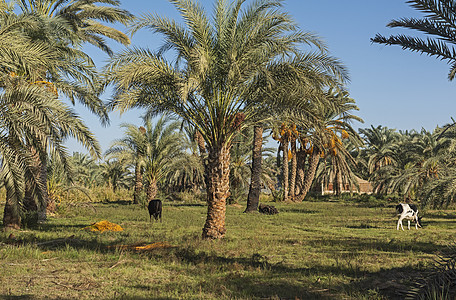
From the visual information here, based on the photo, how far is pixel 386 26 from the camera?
8477mm

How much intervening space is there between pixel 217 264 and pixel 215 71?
6713 millimetres

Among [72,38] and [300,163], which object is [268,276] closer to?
[72,38]

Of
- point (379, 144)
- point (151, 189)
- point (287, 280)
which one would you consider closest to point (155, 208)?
point (151, 189)

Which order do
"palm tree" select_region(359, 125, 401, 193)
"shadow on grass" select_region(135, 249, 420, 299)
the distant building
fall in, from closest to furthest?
"shadow on grass" select_region(135, 249, 420, 299), "palm tree" select_region(359, 125, 401, 193), the distant building

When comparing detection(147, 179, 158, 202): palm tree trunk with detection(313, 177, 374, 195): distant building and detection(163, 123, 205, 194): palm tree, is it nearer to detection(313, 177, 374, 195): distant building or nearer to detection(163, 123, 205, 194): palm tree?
detection(163, 123, 205, 194): palm tree

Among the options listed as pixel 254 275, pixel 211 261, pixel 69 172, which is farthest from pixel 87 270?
pixel 69 172

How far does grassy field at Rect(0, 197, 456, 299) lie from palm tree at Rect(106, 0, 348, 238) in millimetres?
2511

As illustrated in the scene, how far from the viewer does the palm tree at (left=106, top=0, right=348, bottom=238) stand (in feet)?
44.7

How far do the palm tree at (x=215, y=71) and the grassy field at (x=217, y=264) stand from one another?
2511mm

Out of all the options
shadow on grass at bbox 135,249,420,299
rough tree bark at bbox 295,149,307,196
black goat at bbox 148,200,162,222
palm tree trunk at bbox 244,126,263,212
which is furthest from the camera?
rough tree bark at bbox 295,149,307,196

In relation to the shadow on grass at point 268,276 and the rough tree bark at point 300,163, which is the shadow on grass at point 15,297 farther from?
the rough tree bark at point 300,163

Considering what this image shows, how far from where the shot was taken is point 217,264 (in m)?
9.64

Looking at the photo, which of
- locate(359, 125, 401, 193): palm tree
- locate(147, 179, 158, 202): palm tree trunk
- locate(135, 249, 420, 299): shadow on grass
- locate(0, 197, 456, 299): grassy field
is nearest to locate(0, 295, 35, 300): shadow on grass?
locate(0, 197, 456, 299): grassy field

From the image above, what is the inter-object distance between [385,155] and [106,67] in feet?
132
